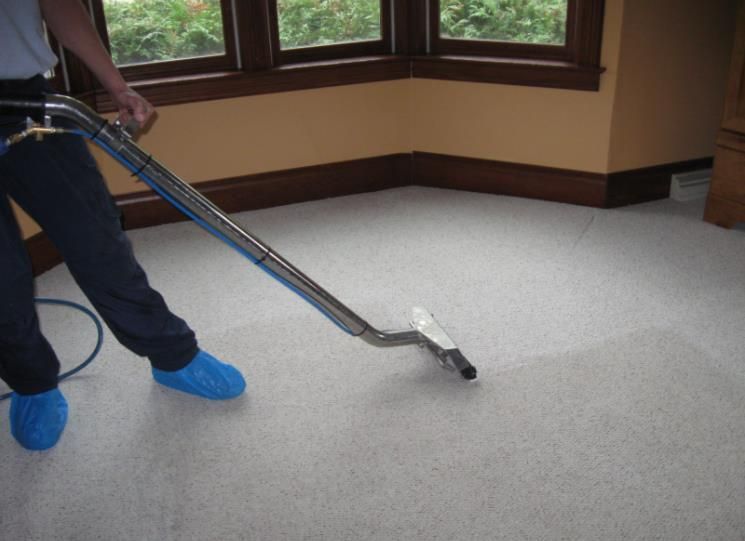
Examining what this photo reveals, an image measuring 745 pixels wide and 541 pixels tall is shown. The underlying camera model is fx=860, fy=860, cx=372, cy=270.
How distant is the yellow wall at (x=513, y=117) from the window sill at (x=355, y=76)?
0.03 meters

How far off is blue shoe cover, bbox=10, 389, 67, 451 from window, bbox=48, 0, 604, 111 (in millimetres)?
1364

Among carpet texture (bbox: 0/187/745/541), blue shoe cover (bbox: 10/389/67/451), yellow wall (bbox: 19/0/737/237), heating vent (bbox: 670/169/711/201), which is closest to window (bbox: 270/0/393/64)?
yellow wall (bbox: 19/0/737/237)

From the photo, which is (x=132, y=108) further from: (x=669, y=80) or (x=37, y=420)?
(x=669, y=80)

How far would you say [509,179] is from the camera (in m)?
3.47

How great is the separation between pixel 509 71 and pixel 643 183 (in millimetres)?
681

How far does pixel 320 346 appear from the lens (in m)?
2.43

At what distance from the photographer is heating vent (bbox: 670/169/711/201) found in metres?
3.38

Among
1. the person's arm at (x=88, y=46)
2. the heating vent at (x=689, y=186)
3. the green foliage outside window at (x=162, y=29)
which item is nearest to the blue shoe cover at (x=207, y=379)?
the person's arm at (x=88, y=46)

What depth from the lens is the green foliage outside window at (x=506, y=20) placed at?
3248 millimetres

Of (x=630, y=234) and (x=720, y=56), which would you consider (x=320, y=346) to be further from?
(x=720, y=56)

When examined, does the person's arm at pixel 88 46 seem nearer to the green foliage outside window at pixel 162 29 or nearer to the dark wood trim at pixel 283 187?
the green foliage outside window at pixel 162 29

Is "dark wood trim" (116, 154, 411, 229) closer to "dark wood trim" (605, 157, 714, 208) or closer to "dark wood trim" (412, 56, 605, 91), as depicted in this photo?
"dark wood trim" (412, 56, 605, 91)

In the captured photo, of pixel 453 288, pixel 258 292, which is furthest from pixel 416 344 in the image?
pixel 258 292

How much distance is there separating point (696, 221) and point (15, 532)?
2.50m
